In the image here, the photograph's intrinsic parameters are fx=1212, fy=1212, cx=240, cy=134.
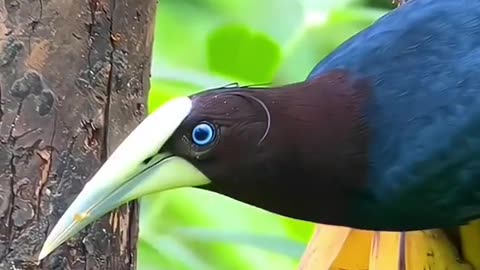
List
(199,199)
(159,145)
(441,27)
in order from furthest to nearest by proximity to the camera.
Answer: (199,199)
(441,27)
(159,145)

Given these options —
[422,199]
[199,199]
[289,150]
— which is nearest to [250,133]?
[289,150]

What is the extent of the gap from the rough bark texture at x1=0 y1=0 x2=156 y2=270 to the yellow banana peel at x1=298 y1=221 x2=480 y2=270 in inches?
5.5

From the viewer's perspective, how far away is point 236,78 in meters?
1.17

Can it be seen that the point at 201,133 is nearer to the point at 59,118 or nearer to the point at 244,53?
the point at 59,118

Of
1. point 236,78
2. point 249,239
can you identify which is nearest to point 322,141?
point 249,239

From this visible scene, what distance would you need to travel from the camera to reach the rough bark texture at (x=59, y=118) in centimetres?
80

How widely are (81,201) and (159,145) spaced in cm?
6

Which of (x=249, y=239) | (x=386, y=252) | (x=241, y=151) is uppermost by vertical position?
(x=241, y=151)

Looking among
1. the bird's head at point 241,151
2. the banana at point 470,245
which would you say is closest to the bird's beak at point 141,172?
the bird's head at point 241,151

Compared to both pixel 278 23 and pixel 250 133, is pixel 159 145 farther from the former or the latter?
pixel 278 23

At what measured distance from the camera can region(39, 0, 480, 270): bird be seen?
71cm

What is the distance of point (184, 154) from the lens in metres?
Answer: 0.70

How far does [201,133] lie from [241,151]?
0.03 meters

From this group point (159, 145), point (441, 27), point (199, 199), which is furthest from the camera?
point (199, 199)
